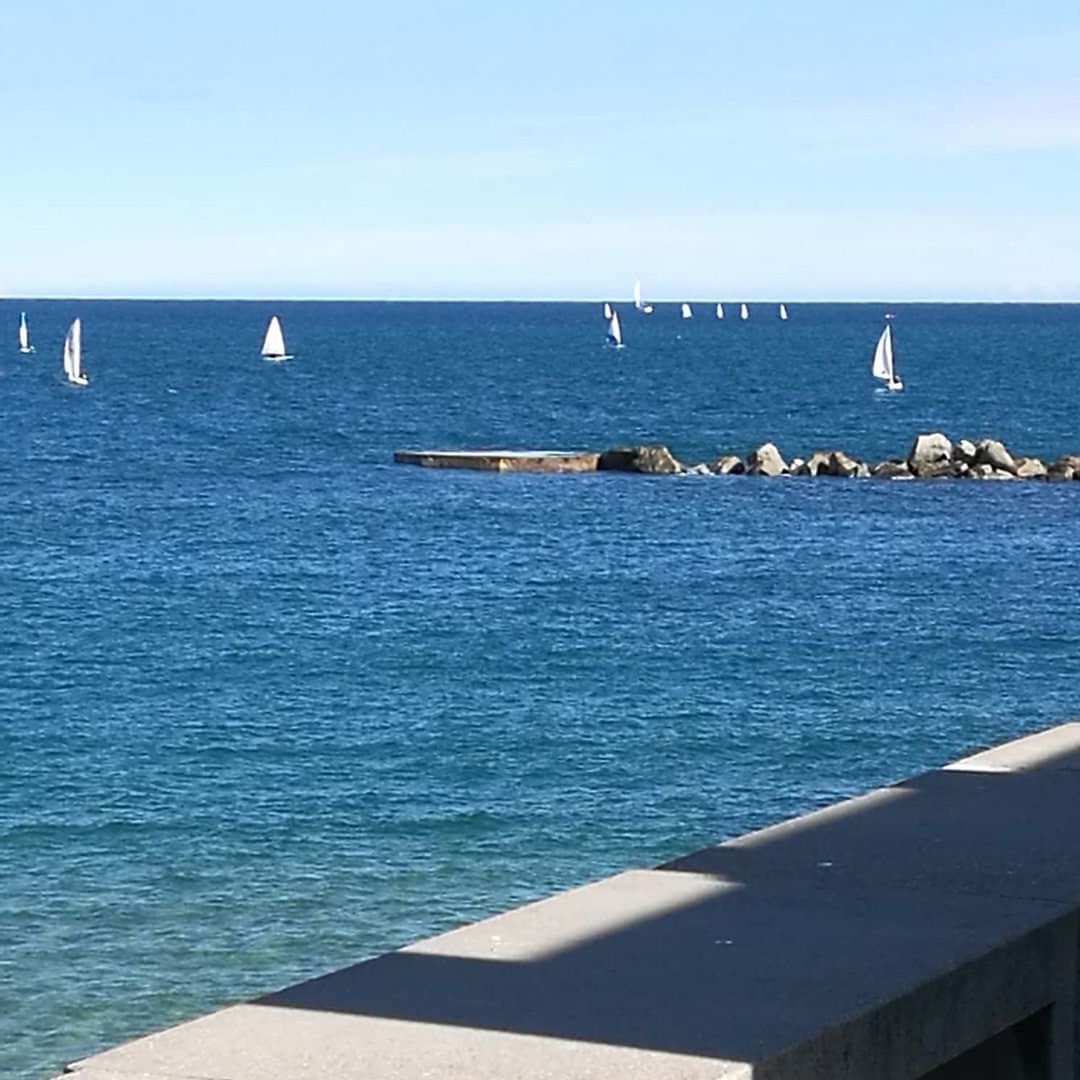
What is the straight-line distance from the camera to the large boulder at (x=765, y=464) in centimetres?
6675

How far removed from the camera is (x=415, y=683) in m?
32.4

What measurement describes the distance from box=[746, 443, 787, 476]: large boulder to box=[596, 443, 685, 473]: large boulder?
7.18 feet

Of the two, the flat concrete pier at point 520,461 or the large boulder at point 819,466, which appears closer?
the large boulder at point 819,466

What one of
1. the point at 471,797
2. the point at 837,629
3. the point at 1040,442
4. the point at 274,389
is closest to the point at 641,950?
the point at 471,797

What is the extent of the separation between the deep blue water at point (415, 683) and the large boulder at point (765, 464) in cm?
131

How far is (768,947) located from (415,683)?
1094 inches

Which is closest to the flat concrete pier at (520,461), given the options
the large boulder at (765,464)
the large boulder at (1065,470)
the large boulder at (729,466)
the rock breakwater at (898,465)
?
the rock breakwater at (898,465)

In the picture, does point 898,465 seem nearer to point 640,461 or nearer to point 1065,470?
point 1065,470

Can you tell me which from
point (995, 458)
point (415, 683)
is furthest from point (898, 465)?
point (415, 683)

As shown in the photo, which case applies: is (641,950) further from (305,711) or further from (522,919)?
(305,711)

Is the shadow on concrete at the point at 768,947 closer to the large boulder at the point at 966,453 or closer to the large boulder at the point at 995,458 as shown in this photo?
the large boulder at the point at 995,458

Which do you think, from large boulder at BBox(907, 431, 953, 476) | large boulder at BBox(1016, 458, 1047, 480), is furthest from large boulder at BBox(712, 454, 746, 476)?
large boulder at BBox(1016, 458, 1047, 480)

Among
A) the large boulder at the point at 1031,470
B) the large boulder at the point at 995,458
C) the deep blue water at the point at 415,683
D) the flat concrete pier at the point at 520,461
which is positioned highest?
the large boulder at the point at 995,458

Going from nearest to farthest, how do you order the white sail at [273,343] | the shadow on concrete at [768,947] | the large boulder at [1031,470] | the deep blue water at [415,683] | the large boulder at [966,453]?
1. the shadow on concrete at [768,947]
2. the deep blue water at [415,683]
3. the large boulder at [1031,470]
4. the large boulder at [966,453]
5. the white sail at [273,343]
